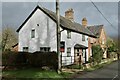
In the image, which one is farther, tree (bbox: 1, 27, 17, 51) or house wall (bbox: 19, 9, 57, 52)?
tree (bbox: 1, 27, 17, 51)

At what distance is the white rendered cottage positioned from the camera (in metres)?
29.0

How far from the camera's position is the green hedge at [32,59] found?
2298 cm

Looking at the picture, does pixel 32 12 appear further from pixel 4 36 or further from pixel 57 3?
pixel 4 36

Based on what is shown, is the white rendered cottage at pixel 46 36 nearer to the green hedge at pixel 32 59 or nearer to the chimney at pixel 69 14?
the green hedge at pixel 32 59

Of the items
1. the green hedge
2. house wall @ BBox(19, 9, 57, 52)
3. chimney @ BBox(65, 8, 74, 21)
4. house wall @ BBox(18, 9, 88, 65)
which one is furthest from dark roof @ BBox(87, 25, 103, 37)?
the green hedge

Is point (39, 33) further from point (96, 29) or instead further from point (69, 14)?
point (96, 29)

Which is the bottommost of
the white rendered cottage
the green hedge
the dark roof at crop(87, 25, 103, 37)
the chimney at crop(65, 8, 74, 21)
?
the green hedge

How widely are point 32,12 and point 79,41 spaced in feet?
28.9

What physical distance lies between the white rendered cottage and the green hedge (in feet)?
12.6

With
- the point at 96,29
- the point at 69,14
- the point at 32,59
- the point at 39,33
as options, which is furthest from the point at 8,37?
the point at 32,59

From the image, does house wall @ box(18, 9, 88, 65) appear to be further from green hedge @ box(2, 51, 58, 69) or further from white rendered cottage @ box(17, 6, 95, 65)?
green hedge @ box(2, 51, 58, 69)

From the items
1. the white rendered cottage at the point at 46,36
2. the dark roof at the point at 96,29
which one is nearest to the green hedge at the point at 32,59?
the white rendered cottage at the point at 46,36

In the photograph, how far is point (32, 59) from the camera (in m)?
25.1

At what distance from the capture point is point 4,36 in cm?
4659
